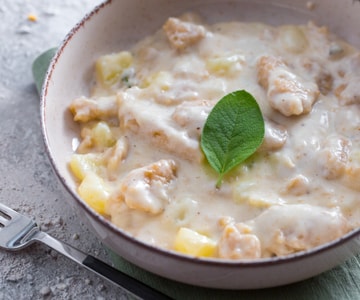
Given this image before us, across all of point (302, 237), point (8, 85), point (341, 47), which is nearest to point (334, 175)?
point (302, 237)

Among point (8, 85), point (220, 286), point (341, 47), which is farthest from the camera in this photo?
point (8, 85)

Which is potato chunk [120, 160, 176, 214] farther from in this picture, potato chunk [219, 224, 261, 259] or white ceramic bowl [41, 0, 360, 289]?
potato chunk [219, 224, 261, 259]

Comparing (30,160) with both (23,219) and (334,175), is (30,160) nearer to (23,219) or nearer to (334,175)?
(23,219)

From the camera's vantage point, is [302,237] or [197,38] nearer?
[302,237]

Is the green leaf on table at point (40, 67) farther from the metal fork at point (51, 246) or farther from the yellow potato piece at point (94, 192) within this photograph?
the yellow potato piece at point (94, 192)

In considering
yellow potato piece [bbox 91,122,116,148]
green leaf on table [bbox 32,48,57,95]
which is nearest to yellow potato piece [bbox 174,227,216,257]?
yellow potato piece [bbox 91,122,116,148]
